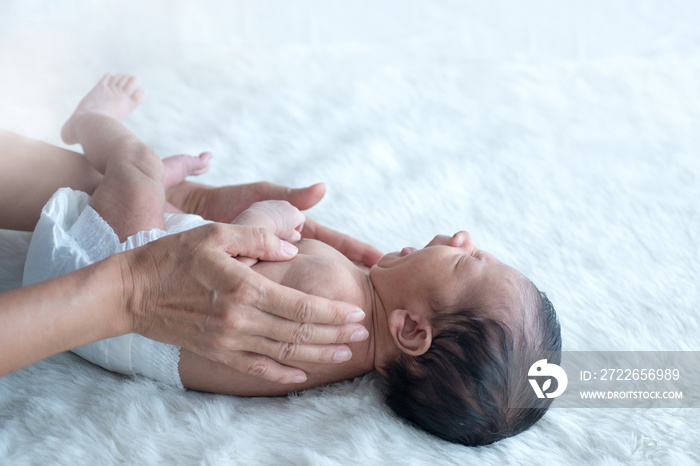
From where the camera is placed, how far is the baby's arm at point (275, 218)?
1283 millimetres

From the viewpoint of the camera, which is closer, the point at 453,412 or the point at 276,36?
the point at 453,412

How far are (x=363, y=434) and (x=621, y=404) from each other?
503 mm

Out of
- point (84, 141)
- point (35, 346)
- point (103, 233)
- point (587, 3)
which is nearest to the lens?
point (35, 346)

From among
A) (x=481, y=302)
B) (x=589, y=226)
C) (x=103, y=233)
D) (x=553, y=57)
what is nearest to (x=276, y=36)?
(x=553, y=57)

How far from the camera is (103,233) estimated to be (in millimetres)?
1199

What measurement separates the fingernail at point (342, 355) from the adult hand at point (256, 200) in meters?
0.48

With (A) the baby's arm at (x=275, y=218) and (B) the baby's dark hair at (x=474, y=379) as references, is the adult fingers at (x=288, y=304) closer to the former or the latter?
(B) the baby's dark hair at (x=474, y=379)

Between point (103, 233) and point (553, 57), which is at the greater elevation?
point (553, 57)

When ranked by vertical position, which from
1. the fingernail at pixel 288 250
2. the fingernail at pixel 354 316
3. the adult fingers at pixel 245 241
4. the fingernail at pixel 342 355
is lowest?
the fingernail at pixel 342 355

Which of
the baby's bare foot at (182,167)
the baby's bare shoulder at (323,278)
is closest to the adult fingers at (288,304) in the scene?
the baby's bare shoulder at (323,278)

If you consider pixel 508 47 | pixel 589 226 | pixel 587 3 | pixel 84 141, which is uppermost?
pixel 587 3

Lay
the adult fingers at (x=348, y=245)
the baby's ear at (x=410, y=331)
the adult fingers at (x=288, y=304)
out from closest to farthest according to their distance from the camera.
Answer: the adult fingers at (x=288, y=304), the baby's ear at (x=410, y=331), the adult fingers at (x=348, y=245)

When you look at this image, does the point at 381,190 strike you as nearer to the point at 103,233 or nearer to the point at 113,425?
the point at 103,233
